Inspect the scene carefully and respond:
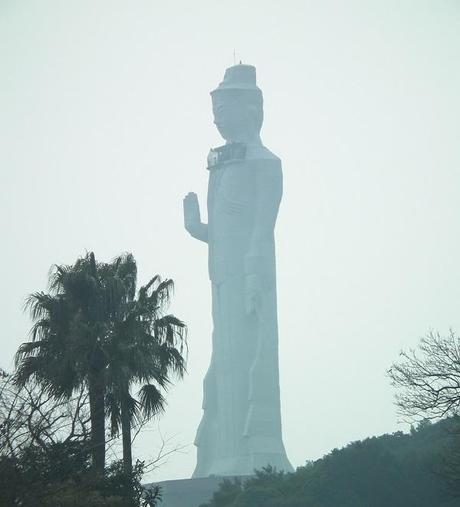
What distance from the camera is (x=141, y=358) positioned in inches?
829

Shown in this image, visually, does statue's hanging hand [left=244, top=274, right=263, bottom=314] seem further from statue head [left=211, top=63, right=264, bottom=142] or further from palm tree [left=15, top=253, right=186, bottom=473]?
palm tree [left=15, top=253, right=186, bottom=473]

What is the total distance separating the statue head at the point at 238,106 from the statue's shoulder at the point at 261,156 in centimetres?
47

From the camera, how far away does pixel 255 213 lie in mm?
40344

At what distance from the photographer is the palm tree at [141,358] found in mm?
20969

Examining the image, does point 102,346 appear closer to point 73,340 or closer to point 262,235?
point 73,340

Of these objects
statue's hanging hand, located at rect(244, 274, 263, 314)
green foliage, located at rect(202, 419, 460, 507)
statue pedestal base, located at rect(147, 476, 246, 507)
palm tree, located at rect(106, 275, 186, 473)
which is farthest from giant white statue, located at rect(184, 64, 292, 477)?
palm tree, located at rect(106, 275, 186, 473)

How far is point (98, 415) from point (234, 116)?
2092 cm

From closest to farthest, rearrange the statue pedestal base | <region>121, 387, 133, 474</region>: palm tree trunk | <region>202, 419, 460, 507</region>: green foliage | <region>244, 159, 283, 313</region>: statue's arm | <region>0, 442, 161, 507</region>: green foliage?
<region>0, 442, 161, 507</region>: green foliage < <region>121, 387, 133, 474</region>: palm tree trunk < <region>202, 419, 460, 507</region>: green foliage < the statue pedestal base < <region>244, 159, 283, 313</region>: statue's arm


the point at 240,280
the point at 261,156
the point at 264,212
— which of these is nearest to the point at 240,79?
the point at 261,156

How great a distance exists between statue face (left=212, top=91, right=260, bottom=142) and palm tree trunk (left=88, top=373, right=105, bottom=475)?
20459 millimetres

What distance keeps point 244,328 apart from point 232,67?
25.1 ft

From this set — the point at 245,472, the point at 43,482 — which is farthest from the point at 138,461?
the point at 245,472

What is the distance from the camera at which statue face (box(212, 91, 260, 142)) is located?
4034cm

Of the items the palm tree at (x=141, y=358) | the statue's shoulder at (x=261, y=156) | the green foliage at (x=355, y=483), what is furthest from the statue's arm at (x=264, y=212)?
the palm tree at (x=141, y=358)
